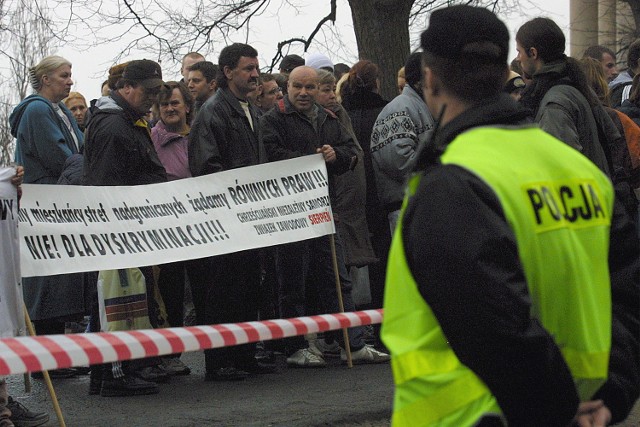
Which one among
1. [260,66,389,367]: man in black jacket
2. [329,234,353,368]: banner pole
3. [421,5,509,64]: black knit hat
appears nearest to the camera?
[421,5,509,64]: black knit hat

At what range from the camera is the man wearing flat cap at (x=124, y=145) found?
7.47 m

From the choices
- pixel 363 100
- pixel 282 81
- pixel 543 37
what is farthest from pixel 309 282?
pixel 543 37

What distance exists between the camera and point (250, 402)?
7.21 meters

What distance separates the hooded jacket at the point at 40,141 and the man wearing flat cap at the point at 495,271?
608 cm

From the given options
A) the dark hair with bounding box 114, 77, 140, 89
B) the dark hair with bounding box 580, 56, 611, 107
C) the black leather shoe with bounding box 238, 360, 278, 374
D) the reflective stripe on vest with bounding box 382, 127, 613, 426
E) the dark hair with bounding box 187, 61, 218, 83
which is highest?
the dark hair with bounding box 187, 61, 218, 83

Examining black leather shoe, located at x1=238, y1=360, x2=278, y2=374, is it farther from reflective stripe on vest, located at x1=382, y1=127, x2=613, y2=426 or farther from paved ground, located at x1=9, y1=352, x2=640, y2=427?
reflective stripe on vest, located at x1=382, y1=127, x2=613, y2=426

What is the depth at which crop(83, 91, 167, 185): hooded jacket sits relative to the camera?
7461mm

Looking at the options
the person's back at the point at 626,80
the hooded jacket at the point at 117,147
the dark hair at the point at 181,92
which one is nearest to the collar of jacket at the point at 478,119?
the hooded jacket at the point at 117,147

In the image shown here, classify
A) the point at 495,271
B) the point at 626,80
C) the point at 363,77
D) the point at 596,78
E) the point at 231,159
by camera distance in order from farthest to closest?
the point at 626,80 → the point at 363,77 → the point at 231,159 → the point at 596,78 → the point at 495,271

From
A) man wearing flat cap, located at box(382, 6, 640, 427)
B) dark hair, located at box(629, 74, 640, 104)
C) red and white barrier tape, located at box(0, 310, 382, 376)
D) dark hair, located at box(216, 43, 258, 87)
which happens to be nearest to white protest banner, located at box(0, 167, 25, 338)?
red and white barrier tape, located at box(0, 310, 382, 376)

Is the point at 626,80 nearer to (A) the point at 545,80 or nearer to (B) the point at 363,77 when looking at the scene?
(B) the point at 363,77

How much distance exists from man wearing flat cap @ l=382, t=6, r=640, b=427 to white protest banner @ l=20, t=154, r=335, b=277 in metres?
4.51

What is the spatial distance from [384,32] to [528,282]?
40.0 ft

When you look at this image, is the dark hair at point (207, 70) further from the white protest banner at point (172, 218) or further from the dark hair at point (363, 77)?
the white protest banner at point (172, 218)
